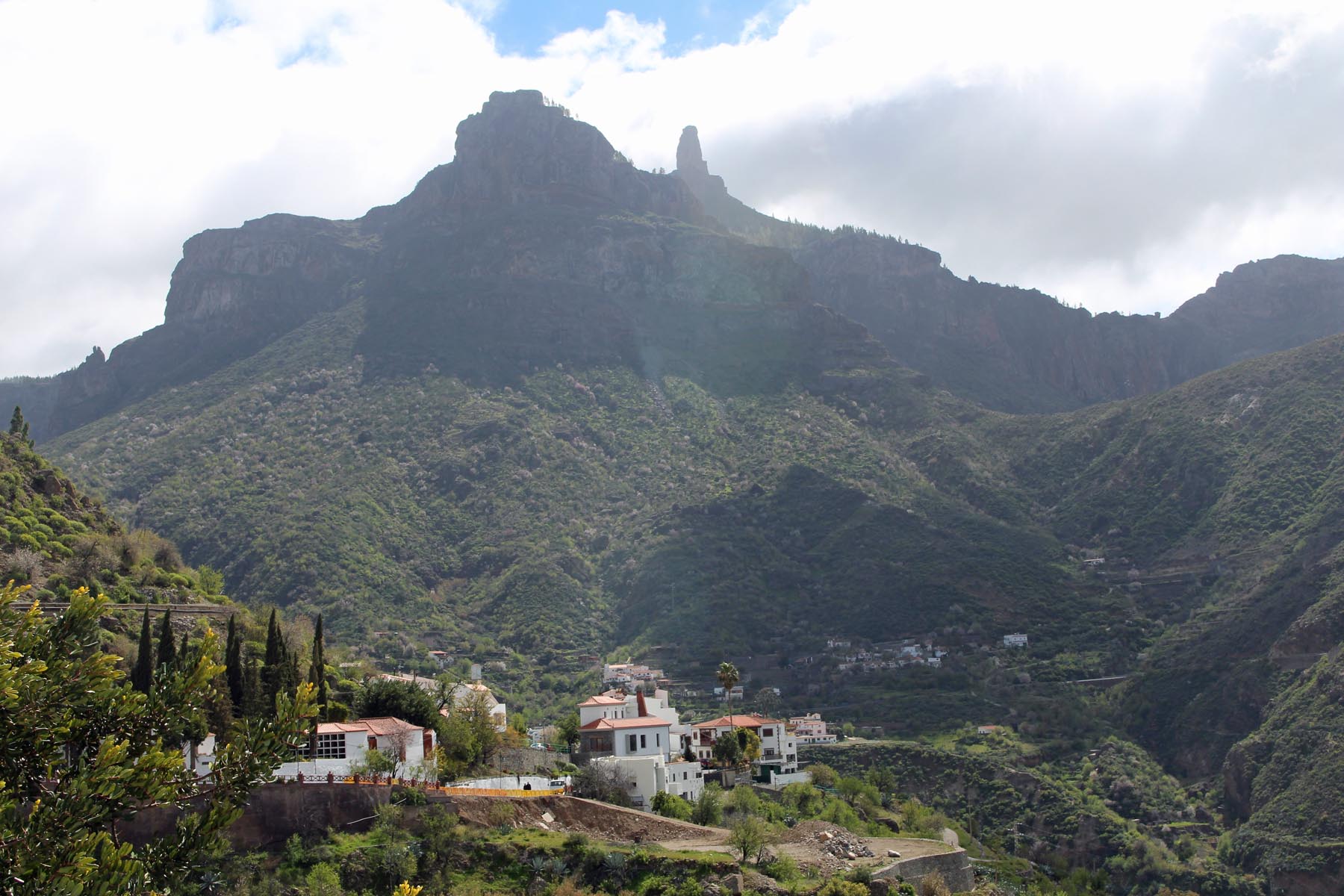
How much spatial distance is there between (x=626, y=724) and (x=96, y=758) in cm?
5343

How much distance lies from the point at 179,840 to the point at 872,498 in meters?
120

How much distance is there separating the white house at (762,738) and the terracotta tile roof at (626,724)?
7.45m

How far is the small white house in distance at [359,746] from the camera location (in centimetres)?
4697

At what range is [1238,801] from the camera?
84625mm

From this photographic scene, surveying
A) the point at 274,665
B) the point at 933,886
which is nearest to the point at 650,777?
the point at 933,886

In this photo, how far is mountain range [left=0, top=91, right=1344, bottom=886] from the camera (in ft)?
343

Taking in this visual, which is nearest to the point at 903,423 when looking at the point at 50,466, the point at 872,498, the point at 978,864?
the point at 872,498

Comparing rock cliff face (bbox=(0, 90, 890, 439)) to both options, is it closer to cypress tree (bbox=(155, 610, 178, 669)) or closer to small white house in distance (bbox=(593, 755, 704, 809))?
small white house in distance (bbox=(593, 755, 704, 809))

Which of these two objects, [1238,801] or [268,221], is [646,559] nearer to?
[1238,801]

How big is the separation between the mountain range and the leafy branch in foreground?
A: 243 ft

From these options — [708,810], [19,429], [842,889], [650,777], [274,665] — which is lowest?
[842,889]

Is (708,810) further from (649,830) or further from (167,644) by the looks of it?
(167,644)

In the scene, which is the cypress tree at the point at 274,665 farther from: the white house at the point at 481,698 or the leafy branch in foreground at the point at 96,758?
the leafy branch in foreground at the point at 96,758

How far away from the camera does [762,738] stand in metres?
76.1
